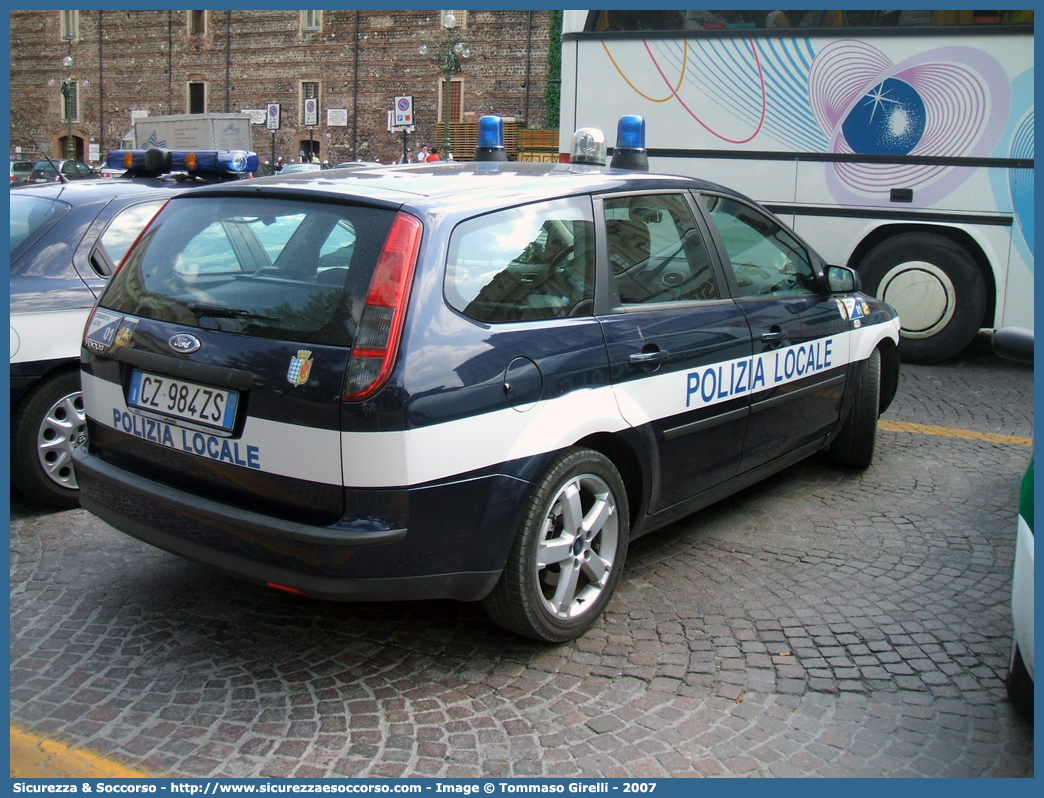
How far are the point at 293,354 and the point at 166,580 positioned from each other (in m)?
1.48

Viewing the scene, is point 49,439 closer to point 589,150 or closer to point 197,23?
point 589,150

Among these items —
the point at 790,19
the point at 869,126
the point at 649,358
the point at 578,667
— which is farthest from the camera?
the point at 790,19

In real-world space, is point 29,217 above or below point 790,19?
below

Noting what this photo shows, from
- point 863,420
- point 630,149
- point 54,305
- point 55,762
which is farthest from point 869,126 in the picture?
point 55,762

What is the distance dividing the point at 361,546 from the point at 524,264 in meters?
1.07

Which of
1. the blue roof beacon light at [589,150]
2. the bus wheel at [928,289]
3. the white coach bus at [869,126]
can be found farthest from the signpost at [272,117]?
the blue roof beacon light at [589,150]

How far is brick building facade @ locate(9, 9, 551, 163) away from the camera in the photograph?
163ft

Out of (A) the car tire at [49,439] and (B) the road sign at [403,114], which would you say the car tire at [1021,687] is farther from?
(B) the road sign at [403,114]

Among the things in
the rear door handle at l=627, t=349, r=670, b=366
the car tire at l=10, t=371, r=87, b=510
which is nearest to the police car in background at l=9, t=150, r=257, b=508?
the car tire at l=10, t=371, r=87, b=510

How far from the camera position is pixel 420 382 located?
9.52 ft

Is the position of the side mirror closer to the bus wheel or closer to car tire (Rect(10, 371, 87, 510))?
car tire (Rect(10, 371, 87, 510))

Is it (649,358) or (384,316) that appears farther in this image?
(649,358)

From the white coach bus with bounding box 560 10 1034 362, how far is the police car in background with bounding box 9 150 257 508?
5259 millimetres

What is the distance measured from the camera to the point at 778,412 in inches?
178
